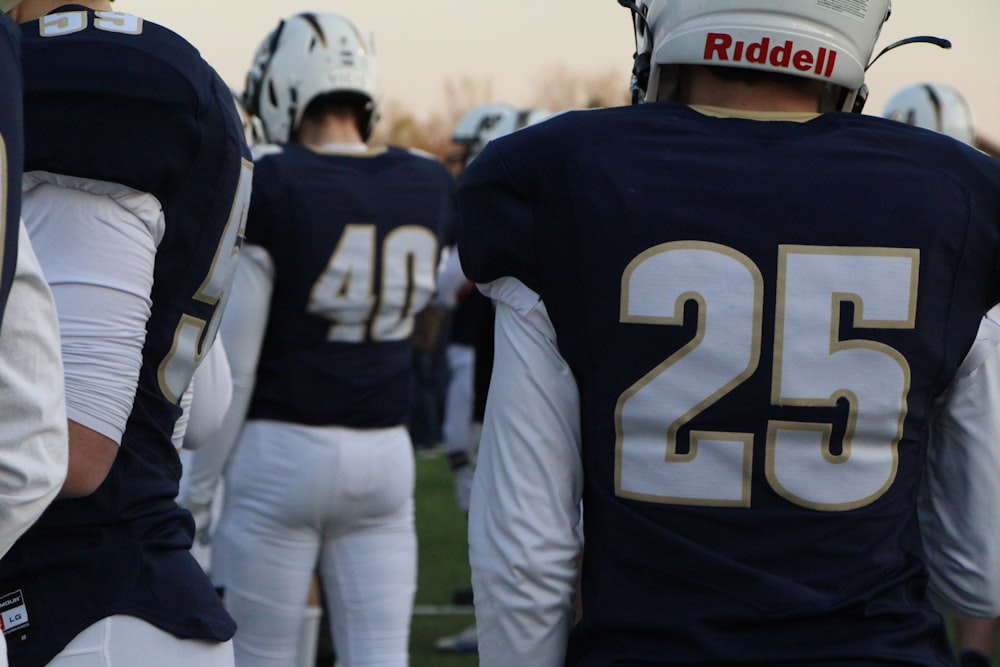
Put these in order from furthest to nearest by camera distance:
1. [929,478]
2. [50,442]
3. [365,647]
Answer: [365,647] < [929,478] < [50,442]

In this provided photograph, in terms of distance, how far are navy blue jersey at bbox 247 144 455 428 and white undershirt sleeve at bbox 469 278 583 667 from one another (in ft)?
7.92

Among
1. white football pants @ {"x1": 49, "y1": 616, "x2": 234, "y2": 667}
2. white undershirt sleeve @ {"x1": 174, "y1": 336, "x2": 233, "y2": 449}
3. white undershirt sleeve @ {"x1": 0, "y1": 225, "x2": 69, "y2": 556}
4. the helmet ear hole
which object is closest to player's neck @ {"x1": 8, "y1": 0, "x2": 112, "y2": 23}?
white undershirt sleeve @ {"x1": 174, "y1": 336, "x2": 233, "y2": 449}

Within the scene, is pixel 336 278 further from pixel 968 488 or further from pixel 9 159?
pixel 9 159

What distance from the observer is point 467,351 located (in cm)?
952

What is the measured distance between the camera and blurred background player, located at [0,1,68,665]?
59.1 inches

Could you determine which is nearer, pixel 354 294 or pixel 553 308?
pixel 553 308

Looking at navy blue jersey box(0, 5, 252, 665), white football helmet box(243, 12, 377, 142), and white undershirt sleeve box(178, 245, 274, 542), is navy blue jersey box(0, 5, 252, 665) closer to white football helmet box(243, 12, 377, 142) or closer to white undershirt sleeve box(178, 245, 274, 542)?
white undershirt sleeve box(178, 245, 274, 542)

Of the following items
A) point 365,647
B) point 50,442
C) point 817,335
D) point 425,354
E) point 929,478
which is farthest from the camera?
point 425,354

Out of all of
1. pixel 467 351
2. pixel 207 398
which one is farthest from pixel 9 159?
pixel 467 351

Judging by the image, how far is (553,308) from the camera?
6.55ft

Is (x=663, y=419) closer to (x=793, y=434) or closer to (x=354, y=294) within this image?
(x=793, y=434)

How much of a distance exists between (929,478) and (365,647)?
262 cm

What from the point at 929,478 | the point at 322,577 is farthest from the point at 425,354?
the point at 929,478

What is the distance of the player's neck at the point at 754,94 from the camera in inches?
80.3
